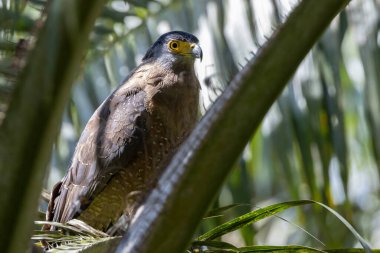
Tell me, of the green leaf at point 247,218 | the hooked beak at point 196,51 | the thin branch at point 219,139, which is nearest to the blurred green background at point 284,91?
the hooked beak at point 196,51

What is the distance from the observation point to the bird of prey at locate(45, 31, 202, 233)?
165 inches

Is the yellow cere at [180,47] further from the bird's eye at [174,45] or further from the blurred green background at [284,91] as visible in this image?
the blurred green background at [284,91]

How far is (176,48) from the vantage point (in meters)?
4.78

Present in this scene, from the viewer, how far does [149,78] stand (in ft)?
14.9

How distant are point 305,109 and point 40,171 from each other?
113 inches

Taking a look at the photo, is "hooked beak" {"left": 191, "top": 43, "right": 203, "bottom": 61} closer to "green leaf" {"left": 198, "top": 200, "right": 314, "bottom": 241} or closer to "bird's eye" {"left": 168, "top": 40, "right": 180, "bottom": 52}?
"bird's eye" {"left": 168, "top": 40, "right": 180, "bottom": 52}

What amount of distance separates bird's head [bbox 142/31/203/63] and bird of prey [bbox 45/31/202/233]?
0.61 feet

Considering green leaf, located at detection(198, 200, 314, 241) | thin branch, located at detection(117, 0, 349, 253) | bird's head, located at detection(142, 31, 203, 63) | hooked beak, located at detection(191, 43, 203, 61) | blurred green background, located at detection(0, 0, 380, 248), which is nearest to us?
thin branch, located at detection(117, 0, 349, 253)

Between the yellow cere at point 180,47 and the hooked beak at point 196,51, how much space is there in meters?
0.05

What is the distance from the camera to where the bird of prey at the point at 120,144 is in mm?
4199

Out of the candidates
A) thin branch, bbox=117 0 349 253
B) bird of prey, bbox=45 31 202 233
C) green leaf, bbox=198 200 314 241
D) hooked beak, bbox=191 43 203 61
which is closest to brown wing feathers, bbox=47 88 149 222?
bird of prey, bbox=45 31 202 233

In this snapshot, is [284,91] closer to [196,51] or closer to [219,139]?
[196,51]

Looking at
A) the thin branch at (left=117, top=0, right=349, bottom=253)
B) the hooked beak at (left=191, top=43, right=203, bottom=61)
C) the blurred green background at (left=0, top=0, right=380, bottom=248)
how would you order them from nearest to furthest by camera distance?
the thin branch at (left=117, top=0, right=349, bottom=253) → the blurred green background at (left=0, top=0, right=380, bottom=248) → the hooked beak at (left=191, top=43, right=203, bottom=61)

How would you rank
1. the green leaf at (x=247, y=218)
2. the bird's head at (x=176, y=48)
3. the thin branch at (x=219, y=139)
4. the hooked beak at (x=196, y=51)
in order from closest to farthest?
1. the thin branch at (x=219, y=139)
2. the green leaf at (x=247, y=218)
3. the hooked beak at (x=196, y=51)
4. the bird's head at (x=176, y=48)
